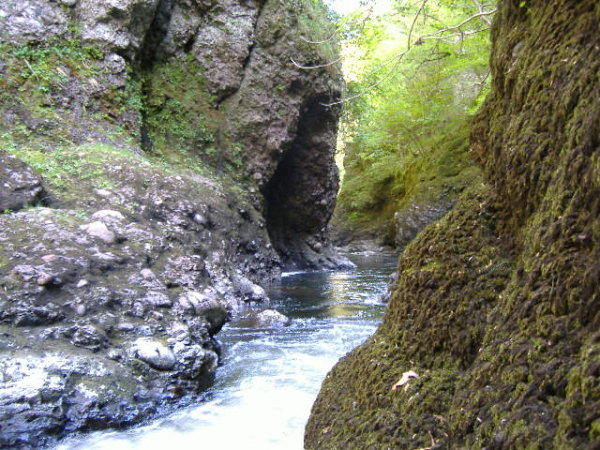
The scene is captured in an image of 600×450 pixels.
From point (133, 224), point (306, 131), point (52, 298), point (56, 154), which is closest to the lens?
point (52, 298)

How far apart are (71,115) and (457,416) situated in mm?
8811

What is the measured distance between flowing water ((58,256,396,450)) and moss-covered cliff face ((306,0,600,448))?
4.09 feet

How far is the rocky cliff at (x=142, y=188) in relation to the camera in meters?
3.89

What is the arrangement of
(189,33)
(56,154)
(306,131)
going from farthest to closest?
(306,131) → (189,33) → (56,154)

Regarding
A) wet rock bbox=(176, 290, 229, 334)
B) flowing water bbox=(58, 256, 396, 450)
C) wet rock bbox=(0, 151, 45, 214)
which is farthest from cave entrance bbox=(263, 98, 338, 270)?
wet rock bbox=(176, 290, 229, 334)

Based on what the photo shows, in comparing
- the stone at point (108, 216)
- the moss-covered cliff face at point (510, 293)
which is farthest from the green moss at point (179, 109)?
the moss-covered cliff face at point (510, 293)

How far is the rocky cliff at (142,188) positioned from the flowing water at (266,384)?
0.23 m

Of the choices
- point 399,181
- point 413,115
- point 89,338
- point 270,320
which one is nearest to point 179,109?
point 270,320

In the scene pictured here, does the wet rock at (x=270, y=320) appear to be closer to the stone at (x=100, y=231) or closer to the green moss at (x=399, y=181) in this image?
the stone at (x=100, y=231)

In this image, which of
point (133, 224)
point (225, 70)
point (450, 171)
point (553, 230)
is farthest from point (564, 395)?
point (450, 171)

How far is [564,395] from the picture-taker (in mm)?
1364

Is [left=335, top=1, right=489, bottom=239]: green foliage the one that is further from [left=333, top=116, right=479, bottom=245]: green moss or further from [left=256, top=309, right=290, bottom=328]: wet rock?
[left=256, top=309, right=290, bottom=328]: wet rock

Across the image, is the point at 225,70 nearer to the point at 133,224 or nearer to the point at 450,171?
the point at 133,224

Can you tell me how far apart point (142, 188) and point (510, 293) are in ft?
20.8
